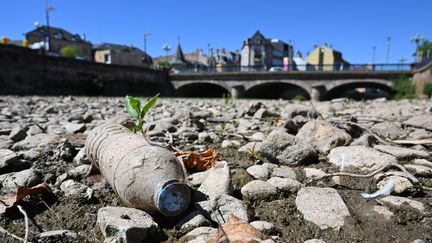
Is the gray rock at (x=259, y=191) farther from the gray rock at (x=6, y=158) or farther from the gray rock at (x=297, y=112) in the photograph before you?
the gray rock at (x=297, y=112)

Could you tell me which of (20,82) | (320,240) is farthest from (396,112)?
(20,82)

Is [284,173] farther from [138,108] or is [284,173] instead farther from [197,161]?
[138,108]

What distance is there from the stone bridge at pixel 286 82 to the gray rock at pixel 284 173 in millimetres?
25391

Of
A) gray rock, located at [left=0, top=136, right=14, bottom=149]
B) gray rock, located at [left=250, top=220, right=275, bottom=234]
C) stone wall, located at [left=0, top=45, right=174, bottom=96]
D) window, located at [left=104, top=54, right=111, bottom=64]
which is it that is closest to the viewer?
gray rock, located at [left=250, top=220, right=275, bottom=234]

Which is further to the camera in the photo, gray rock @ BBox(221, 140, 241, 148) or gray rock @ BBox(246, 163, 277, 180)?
gray rock @ BBox(221, 140, 241, 148)

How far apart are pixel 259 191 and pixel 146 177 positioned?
79 centimetres

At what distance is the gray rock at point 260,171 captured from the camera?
2.63 metres

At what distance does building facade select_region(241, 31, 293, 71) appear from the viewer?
6047 cm

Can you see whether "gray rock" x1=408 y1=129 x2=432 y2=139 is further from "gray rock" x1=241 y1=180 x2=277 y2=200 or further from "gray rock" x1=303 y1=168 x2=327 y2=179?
"gray rock" x1=241 y1=180 x2=277 y2=200

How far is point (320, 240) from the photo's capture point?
1.63 m

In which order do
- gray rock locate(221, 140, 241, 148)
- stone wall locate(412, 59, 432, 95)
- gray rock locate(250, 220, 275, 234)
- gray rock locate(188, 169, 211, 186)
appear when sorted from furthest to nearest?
stone wall locate(412, 59, 432, 95), gray rock locate(221, 140, 241, 148), gray rock locate(188, 169, 211, 186), gray rock locate(250, 220, 275, 234)

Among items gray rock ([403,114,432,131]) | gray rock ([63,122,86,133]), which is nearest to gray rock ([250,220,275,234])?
gray rock ([403,114,432,131])

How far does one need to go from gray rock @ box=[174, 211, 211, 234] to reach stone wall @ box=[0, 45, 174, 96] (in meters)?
21.4

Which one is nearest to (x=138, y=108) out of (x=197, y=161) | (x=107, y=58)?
→ (x=197, y=161)
